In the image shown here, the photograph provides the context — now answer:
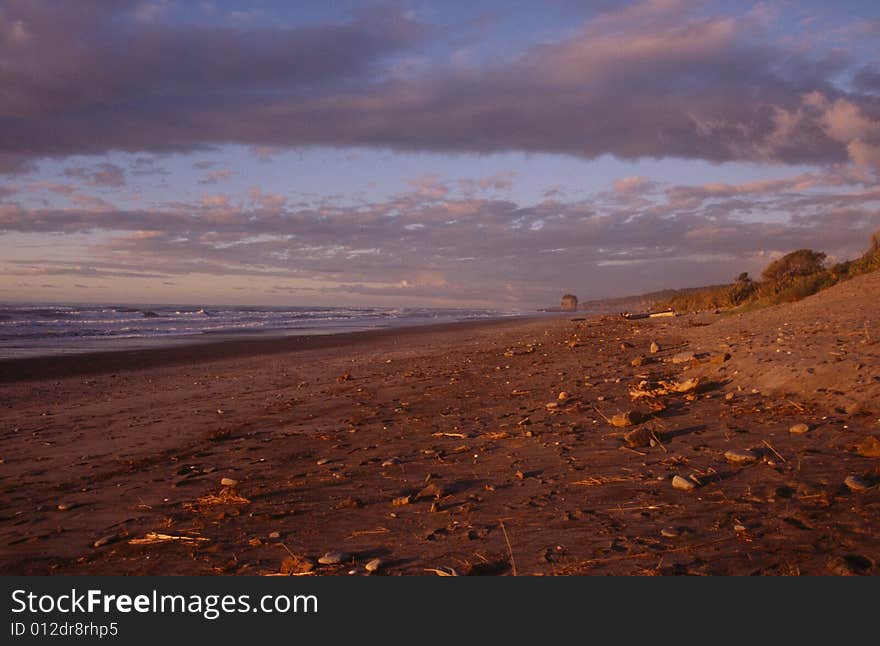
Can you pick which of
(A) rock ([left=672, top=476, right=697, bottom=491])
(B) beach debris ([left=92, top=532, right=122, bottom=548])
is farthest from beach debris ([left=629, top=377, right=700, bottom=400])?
(B) beach debris ([left=92, top=532, right=122, bottom=548])

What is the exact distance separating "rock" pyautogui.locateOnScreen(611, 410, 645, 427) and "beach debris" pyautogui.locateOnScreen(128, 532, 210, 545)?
404cm

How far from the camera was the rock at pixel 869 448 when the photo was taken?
15.5 ft

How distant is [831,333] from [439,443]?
19.2 ft

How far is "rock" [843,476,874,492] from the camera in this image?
4.10m

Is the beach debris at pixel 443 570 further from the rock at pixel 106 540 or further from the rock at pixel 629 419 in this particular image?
the rock at pixel 629 419

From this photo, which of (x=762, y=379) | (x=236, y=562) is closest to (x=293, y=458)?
(x=236, y=562)

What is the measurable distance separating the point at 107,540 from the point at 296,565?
1587 mm

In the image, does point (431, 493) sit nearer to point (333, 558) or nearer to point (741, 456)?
point (333, 558)

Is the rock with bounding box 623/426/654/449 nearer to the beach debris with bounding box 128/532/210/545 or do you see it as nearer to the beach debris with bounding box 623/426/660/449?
the beach debris with bounding box 623/426/660/449

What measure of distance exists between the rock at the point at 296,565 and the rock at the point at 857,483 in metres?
3.52

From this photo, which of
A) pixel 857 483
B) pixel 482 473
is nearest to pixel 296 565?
pixel 482 473

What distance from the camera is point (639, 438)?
222 inches

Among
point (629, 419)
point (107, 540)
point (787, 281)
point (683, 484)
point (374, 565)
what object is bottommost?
point (107, 540)

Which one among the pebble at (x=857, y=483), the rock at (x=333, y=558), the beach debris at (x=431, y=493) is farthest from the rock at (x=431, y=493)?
the pebble at (x=857, y=483)
